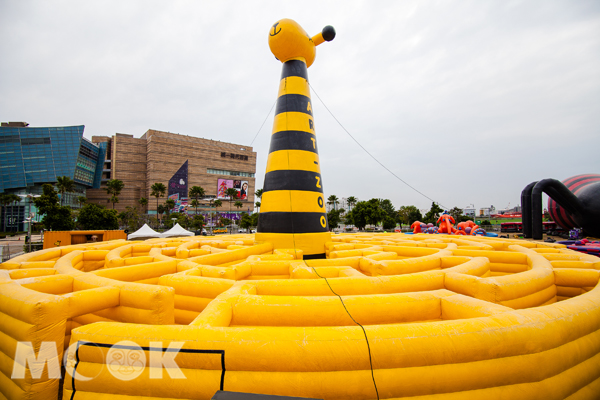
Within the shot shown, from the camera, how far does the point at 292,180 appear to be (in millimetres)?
8969

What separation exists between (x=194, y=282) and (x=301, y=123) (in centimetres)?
676

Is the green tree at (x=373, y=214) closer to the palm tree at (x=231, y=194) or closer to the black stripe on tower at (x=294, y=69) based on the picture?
the palm tree at (x=231, y=194)

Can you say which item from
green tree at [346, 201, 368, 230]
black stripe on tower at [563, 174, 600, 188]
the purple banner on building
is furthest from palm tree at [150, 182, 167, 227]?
black stripe on tower at [563, 174, 600, 188]

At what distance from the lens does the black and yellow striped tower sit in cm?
884

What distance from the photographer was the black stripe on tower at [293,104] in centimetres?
955

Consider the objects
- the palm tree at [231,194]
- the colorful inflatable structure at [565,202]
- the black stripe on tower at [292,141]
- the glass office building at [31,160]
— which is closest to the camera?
the black stripe on tower at [292,141]

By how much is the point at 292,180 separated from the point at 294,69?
454 cm

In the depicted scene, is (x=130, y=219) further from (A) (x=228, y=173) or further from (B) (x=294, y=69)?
(B) (x=294, y=69)

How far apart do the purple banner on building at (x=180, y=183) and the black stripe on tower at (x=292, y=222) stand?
3343 inches

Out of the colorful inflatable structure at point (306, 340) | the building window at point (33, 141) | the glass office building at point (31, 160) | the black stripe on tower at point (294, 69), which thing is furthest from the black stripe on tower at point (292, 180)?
the building window at point (33, 141)

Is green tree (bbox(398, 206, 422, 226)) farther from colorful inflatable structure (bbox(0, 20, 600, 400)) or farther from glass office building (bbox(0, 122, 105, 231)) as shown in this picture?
glass office building (bbox(0, 122, 105, 231))

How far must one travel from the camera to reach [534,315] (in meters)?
3.08

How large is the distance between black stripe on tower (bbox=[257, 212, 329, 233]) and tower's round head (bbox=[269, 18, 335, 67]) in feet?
20.7

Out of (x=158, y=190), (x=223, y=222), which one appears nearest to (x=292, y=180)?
(x=223, y=222)
